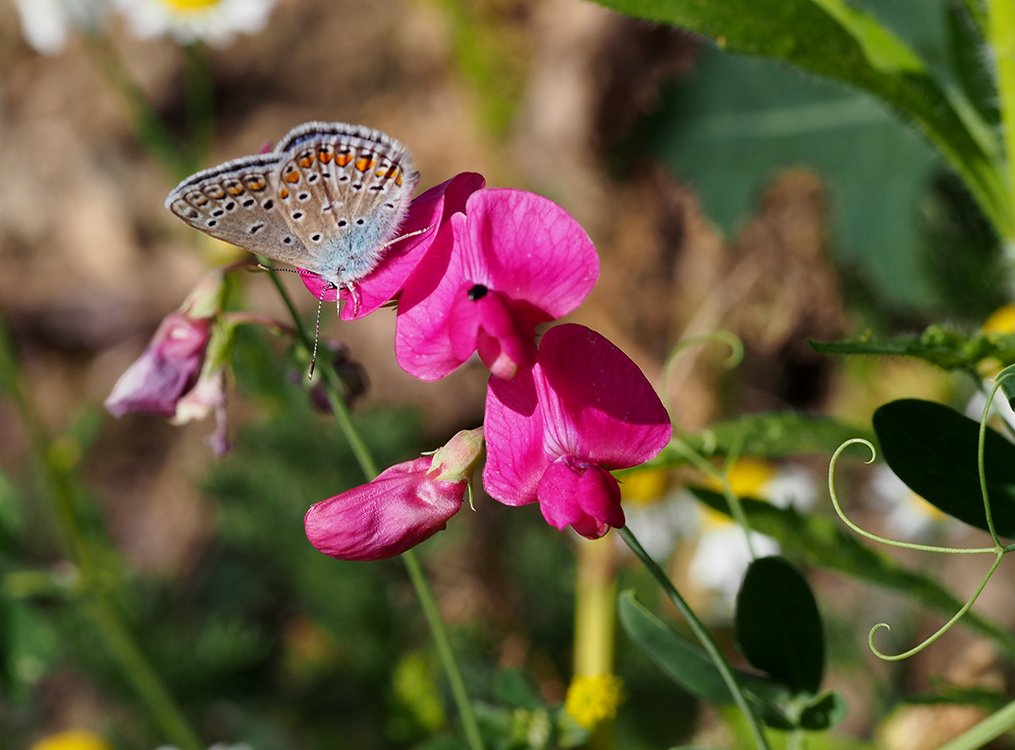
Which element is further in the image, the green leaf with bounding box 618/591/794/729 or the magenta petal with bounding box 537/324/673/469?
the green leaf with bounding box 618/591/794/729

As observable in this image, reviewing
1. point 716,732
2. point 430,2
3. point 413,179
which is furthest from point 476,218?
point 430,2

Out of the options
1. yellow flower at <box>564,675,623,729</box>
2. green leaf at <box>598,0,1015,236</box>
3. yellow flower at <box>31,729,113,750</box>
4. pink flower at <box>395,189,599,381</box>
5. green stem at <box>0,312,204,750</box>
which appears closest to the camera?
pink flower at <box>395,189,599,381</box>

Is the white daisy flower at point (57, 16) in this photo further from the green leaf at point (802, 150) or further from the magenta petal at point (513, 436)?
the magenta petal at point (513, 436)

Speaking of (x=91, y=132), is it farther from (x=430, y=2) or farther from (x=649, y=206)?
(x=649, y=206)

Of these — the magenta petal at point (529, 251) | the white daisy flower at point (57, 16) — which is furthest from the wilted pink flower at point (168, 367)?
the white daisy flower at point (57, 16)

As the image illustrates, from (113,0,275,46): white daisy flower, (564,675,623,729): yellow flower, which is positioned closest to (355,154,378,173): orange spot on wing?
(564,675,623,729): yellow flower

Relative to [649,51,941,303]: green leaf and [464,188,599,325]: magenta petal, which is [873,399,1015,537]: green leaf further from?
[649,51,941,303]: green leaf
